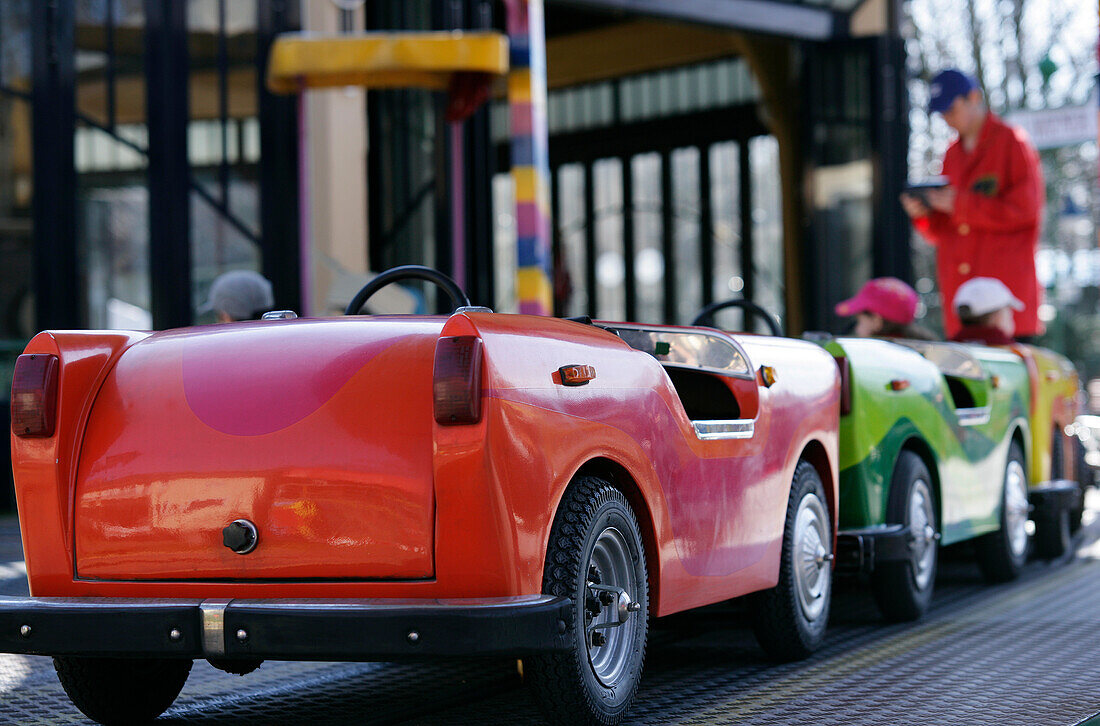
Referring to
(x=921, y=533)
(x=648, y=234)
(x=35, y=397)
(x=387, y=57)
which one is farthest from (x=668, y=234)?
(x=35, y=397)

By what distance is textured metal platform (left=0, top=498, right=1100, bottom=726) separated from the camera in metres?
4.38

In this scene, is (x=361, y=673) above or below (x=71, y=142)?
below

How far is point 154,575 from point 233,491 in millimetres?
295

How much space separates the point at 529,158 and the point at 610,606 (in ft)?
20.6

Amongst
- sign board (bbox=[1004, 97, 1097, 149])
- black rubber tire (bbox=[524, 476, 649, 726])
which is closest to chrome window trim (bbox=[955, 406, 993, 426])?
black rubber tire (bbox=[524, 476, 649, 726])

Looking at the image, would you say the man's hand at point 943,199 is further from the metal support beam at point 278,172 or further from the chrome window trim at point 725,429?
the chrome window trim at point 725,429

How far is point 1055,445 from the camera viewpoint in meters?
8.78

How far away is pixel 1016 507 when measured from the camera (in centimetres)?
780

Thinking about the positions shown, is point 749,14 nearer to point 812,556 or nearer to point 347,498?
point 812,556

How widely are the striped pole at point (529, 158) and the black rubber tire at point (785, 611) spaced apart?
4.65 m

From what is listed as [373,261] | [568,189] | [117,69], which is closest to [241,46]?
A: [117,69]

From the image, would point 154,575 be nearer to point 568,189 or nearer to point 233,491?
point 233,491

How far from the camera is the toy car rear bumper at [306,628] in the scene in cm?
337

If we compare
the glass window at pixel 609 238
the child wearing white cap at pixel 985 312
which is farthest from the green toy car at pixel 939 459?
the glass window at pixel 609 238
